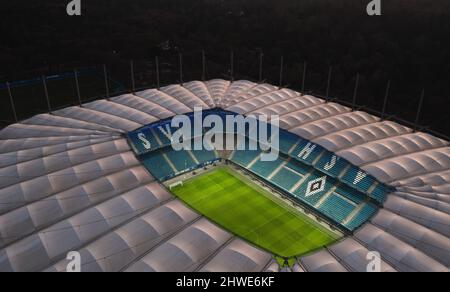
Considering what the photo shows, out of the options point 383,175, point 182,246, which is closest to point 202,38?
point 383,175

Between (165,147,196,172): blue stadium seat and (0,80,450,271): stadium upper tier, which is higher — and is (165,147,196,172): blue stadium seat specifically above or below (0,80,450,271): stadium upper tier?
below

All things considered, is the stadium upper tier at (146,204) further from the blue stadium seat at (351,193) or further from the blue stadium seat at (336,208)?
the blue stadium seat at (351,193)

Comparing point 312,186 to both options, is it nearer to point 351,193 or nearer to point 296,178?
point 296,178

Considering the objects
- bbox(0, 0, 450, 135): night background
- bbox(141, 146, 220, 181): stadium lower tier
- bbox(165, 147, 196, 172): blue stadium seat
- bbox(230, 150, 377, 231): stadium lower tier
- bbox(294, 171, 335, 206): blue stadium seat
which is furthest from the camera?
bbox(0, 0, 450, 135): night background

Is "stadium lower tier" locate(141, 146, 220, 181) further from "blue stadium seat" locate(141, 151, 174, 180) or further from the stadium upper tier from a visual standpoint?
the stadium upper tier

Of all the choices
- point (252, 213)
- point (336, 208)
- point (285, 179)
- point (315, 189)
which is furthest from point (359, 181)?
point (252, 213)

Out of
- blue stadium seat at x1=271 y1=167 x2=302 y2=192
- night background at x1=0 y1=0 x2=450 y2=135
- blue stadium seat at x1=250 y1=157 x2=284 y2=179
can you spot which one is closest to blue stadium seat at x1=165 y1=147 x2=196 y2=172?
blue stadium seat at x1=250 y1=157 x2=284 y2=179
